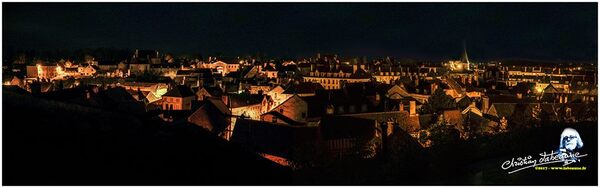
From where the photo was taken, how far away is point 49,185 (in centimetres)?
1375

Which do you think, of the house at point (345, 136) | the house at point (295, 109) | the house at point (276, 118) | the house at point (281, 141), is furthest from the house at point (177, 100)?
the house at point (345, 136)

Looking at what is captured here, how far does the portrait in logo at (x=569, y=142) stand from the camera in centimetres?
1880

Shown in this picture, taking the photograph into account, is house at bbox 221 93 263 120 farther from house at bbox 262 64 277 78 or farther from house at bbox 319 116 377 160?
house at bbox 262 64 277 78

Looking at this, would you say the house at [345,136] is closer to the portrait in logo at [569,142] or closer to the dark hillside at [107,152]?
the dark hillside at [107,152]

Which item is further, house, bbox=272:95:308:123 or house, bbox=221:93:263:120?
house, bbox=221:93:263:120

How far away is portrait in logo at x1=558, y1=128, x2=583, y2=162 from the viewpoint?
18797mm

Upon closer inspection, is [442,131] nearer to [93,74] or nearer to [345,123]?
[345,123]

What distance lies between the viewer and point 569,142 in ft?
63.9

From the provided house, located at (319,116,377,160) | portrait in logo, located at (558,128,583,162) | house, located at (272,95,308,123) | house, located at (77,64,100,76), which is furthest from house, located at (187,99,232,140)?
house, located at (77,64,100,76)

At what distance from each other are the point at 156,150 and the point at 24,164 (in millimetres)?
4081

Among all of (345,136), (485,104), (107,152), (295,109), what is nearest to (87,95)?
(295,109)

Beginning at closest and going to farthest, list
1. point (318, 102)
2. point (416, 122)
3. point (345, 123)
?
point (345, 123) → point (416, 122) → point (318, 102)

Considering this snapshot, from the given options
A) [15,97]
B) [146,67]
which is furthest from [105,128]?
[146,67]

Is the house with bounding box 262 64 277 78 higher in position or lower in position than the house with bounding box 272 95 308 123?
higher
